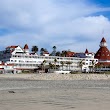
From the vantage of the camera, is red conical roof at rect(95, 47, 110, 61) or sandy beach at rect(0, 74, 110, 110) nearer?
sandy beach at rect(0, 74, 110, 110)

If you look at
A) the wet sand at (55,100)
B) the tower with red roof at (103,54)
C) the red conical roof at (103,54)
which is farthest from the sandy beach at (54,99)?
the red conical roof at (103,54)

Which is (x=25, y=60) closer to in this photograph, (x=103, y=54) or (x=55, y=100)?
(x=103, y=54)

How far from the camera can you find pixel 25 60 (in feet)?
366

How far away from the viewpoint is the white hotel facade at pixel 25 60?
106m

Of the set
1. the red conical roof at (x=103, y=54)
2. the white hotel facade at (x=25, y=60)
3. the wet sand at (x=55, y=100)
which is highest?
the red conical roof at (x=103, y=54)

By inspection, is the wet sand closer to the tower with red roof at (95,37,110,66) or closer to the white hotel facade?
the white hotel facade

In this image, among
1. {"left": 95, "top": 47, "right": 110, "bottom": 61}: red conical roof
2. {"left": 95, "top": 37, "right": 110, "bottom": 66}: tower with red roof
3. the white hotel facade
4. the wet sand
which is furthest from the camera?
{"left": 95, "top": 47, "right": 110, "bottom": 61}: red conical roof

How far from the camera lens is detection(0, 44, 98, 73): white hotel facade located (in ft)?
349

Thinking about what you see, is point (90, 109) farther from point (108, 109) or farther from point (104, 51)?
point (104, 51)

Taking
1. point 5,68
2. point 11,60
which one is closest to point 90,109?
point 5,68

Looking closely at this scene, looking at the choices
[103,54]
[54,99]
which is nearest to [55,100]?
[54,99]

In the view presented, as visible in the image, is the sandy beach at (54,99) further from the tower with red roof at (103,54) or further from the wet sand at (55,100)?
the tower with red roof at (103,54)

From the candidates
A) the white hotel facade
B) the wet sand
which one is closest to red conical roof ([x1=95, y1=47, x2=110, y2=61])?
the white hotel facade

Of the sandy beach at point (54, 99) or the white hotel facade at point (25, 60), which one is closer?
the sandy beach at point (54, 99)
